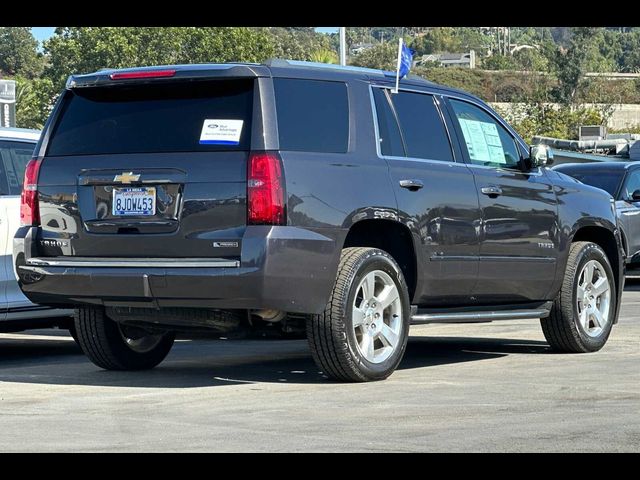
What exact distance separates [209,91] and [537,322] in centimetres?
558

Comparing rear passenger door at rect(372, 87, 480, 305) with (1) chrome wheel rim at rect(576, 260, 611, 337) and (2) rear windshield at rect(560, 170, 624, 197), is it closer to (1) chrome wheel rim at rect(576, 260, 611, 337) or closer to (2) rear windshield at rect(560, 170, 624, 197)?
(1) chrome wheel rim at rect(576, 260, 611, 337)

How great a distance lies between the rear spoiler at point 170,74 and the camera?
28.5ft

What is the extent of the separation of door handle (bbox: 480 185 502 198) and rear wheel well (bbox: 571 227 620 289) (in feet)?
4.99

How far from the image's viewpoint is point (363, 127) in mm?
9195

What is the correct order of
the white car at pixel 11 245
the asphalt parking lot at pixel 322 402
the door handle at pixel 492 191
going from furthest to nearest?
the white car at pixel 11 245
the door handle at pixel 492 191
the asphalt parking lot at pixel 322 402

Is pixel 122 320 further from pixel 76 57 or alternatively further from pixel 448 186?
pixel 76 57

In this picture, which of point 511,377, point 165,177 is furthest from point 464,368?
point 165,177

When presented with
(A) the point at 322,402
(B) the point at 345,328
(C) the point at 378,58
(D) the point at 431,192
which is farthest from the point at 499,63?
(A) the point at 322,402

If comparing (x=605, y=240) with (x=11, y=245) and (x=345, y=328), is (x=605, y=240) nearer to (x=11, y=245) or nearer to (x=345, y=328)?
(x=345, y=328)

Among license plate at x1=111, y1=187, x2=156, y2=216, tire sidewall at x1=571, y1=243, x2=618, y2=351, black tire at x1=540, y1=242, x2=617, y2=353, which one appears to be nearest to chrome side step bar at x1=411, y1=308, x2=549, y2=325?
black tire at x1=540, y1=242, x2=617, y2=353

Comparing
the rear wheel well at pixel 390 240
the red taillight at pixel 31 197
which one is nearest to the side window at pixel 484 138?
the rear wheel well at pixel 390 240

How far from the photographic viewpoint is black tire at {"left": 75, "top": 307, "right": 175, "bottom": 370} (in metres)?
9.84

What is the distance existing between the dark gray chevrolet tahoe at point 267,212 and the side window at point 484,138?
48 millimetres

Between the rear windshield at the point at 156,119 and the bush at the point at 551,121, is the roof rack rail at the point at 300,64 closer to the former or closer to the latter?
the rear windshield at the point at 156,119
